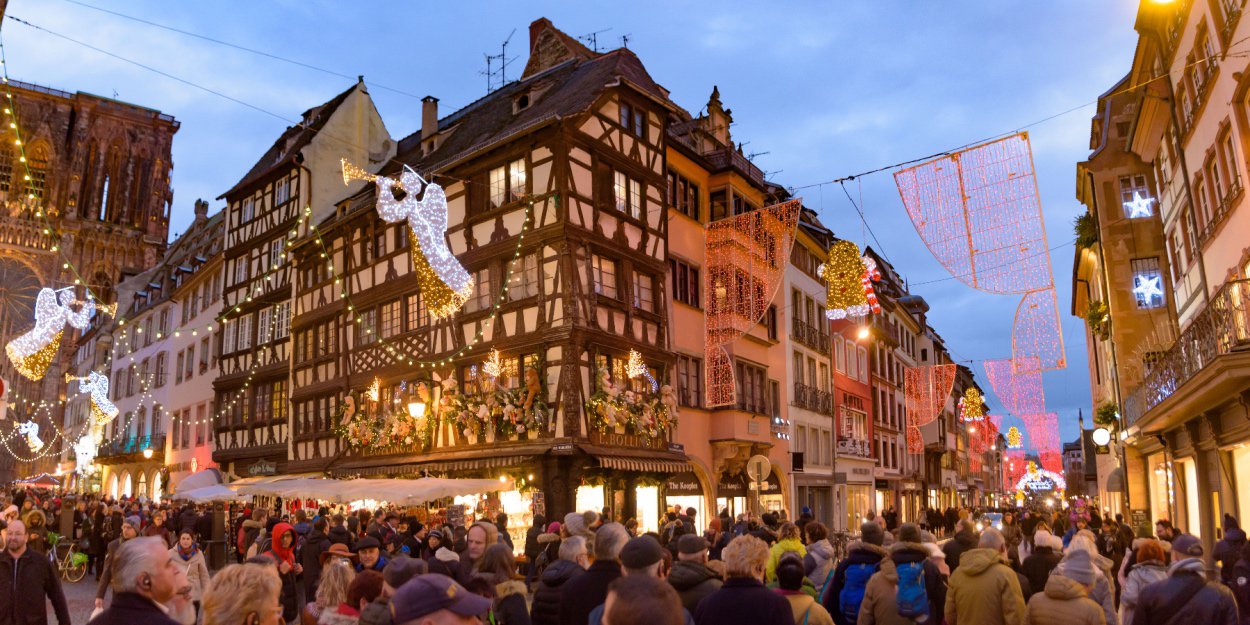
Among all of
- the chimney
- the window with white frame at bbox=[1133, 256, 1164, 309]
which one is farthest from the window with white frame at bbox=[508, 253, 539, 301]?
the window with white frame at bbox=[1133, 256, 1164, 309]

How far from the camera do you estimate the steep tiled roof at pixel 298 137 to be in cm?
3379

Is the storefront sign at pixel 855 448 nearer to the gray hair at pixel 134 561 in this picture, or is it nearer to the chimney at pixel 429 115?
the chimney at pixel 429 115

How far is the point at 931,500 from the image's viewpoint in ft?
189

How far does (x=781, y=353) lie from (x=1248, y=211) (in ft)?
61.2

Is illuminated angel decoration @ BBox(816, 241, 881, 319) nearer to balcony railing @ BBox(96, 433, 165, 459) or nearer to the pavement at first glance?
the pavement

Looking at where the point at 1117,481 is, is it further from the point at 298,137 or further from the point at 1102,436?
the point at 298,137

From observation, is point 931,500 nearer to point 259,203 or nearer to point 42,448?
point 259,203

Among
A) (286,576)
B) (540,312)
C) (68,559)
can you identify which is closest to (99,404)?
(68,559)

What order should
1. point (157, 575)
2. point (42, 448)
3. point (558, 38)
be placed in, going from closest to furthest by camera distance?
point (157, 575), point (558, 38), point (42, 448)

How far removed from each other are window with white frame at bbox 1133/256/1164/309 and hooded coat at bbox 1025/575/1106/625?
19286 millimetres

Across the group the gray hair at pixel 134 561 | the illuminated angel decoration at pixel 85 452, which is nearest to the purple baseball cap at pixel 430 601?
the gray hair at pixel 134 561

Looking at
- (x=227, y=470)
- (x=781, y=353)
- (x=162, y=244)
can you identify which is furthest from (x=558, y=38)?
(x=162, y=244)

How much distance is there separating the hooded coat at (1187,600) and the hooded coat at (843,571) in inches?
70.5

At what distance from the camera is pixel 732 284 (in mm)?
26953
